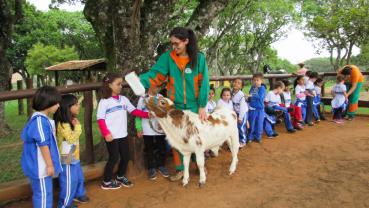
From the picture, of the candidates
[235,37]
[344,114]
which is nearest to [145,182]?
[344,114]

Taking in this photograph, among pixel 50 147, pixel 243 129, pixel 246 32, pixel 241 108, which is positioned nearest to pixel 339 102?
pixel 243 129

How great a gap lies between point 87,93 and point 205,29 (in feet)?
9.04

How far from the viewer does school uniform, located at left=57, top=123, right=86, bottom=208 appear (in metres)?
3.56

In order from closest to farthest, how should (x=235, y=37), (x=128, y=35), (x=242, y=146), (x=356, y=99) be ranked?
(x=128, y=35) → (x=242, y=146) → (x=356, y=99) → (x=235, y=37)

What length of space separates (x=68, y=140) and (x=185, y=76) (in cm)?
154

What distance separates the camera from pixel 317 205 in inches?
143

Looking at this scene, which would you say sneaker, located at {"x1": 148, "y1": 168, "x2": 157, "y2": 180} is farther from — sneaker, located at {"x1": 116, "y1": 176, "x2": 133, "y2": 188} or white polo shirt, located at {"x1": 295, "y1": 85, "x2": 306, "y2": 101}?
white polo shirt, located at {"x1": 295, "y1": 85, "x2": 306, "y2": 101}

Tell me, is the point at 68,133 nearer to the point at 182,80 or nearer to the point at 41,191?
the point at 41,191

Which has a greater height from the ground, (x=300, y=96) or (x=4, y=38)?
(x=4, y=38)

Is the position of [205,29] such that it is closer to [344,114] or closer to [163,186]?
[163,186]

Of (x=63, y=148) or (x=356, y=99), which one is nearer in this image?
(x=63, y=148)

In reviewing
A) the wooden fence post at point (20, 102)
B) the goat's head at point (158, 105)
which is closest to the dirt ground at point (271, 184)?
the goat's head at point (158, 105)

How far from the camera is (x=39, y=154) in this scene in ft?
10.5

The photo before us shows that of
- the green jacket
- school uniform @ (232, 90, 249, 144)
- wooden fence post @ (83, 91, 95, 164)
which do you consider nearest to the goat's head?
Answer: the green jacket
